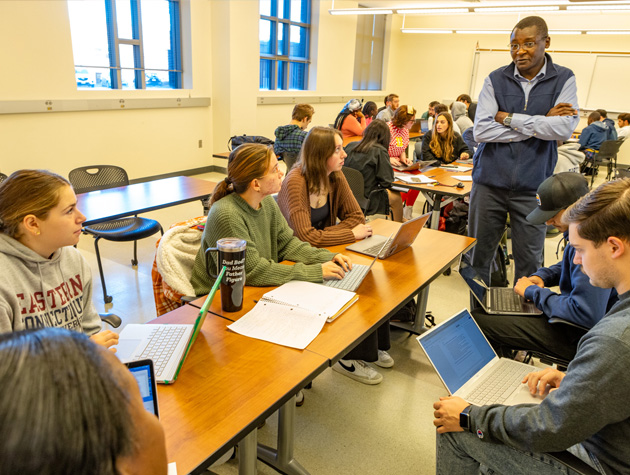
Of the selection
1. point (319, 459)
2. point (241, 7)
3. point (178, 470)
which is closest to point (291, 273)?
point (319, 459)

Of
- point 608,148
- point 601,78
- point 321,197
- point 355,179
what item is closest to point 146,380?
point 321,197

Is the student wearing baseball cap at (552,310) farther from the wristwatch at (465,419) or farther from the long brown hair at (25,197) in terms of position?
the long brown hair at (25,197)

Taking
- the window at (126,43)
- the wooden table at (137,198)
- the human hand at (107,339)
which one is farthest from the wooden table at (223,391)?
the window at (126,43)

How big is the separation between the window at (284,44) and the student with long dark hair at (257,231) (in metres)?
6.50

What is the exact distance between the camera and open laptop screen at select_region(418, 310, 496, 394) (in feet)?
4.42

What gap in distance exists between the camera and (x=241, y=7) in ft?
21.1

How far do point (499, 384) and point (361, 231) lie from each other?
1.07m

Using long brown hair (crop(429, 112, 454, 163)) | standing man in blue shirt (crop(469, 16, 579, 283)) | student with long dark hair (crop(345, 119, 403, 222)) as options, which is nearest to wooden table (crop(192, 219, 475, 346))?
standing man in blue shirt (crop(469, 16, 579, 283))

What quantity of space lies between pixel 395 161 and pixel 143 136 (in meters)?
3.44

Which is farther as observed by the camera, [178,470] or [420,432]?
[420,432]

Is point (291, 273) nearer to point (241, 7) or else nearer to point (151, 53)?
point (151, 53)

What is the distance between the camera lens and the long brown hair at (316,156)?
2400 mm

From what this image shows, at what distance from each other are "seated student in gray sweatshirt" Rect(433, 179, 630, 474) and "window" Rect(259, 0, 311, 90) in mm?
7464

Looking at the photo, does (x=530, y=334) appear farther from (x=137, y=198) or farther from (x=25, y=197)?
(x=137, y=198)
